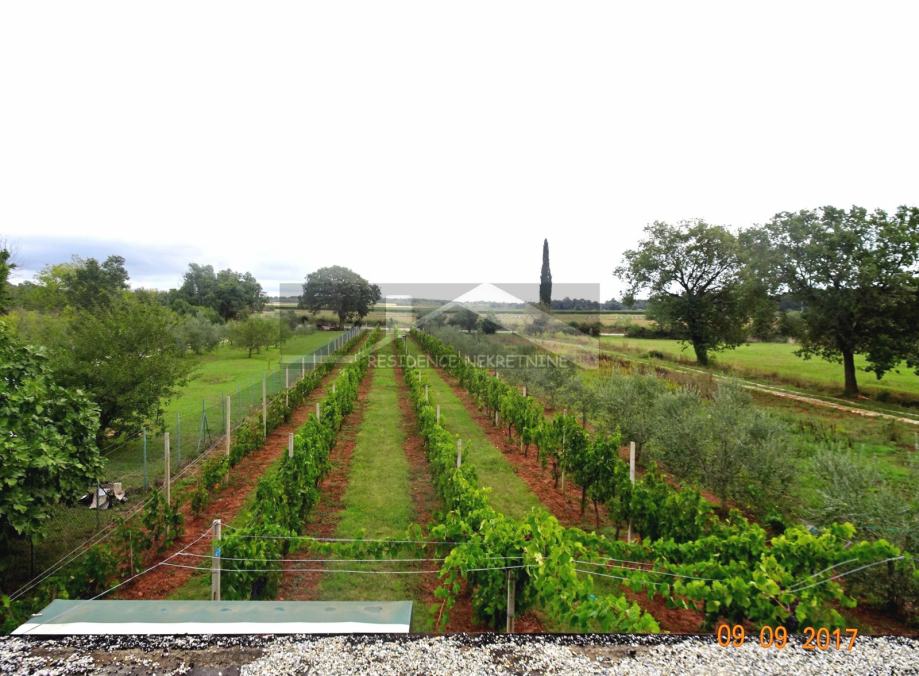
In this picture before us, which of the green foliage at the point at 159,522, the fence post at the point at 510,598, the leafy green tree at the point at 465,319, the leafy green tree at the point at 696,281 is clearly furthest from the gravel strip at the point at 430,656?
the leafy green tree at the point at 465,319

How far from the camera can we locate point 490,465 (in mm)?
11938

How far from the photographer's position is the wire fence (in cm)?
651

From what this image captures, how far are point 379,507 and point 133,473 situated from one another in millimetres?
5575

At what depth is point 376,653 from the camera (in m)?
3.58

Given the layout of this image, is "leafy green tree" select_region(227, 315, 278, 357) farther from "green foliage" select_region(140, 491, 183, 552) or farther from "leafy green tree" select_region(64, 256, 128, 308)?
"green foliage" select_region(140, 491, 183, 552)

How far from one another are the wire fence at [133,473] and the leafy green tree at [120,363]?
1.96ft

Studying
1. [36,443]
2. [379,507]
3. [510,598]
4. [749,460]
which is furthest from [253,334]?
[510,598]

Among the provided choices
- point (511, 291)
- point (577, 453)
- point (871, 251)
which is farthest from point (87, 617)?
point (511, 291)

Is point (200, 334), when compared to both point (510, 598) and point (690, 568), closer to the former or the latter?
point (510, 598)

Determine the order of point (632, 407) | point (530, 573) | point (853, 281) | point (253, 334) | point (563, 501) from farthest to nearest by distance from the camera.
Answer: point (253, 334) < point (853, 281) < point (632, 407) < point (563, 501) < point (530, 573)

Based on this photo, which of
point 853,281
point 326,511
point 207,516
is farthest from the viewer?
point 853,281

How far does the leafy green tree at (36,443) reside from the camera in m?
4.84

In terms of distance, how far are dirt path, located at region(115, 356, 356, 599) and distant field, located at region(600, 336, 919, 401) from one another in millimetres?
23563

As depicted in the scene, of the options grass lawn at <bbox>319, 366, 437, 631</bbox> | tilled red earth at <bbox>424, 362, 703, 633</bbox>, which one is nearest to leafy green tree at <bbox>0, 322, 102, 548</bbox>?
grass lawn at <bbox>319, 366, 437, 631</bbox>
